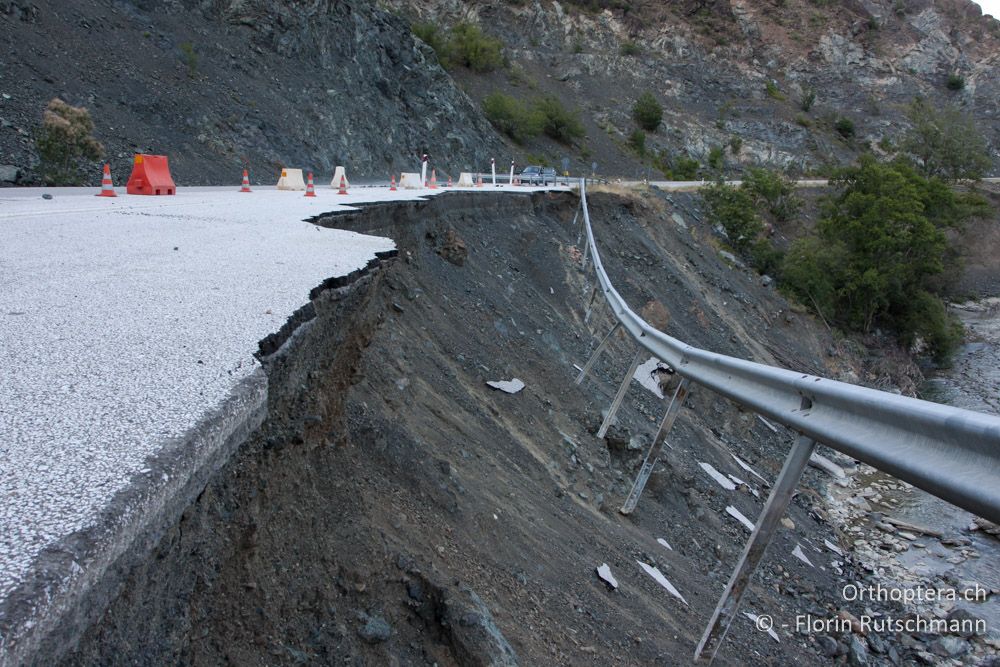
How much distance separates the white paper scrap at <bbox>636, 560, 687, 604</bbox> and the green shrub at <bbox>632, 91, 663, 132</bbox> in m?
61.3

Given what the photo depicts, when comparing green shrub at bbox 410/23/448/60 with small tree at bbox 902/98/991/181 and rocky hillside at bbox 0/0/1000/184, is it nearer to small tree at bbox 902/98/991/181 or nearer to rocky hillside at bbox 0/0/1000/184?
rocky hillside at bbox 0/0/1000/184

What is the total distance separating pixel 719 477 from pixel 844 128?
73436 mm

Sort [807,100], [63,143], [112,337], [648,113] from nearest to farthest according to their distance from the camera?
1. [112,337]
2. [63,143]
3. [648,113]
4. [807,100]

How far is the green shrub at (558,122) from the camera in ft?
172

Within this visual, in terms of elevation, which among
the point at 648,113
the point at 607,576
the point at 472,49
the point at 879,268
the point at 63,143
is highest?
the point at 472,49

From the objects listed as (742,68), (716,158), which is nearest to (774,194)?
(716,158)

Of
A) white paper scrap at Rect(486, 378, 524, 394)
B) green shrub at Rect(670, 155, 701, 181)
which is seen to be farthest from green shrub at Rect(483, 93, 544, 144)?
white paper scrap at Rect(486, 378, 524, 394)

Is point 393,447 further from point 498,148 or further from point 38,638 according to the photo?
point 498,148

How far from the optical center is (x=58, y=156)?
14.3m

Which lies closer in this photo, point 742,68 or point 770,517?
point 770,517

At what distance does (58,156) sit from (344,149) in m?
14.7

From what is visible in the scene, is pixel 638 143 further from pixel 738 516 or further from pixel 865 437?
pixel 865 437

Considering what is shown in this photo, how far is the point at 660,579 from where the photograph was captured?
6.89 meters

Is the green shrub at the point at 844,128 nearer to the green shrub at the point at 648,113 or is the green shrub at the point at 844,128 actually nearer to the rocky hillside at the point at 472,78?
the rocky hillside at the point at 472,78
